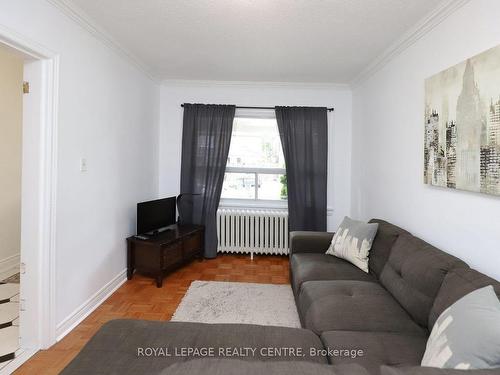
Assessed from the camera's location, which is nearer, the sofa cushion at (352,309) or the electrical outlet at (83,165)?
the sofa cushion at (352,309)

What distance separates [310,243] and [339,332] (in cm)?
148

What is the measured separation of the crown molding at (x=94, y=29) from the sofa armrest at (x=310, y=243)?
2.65 metres

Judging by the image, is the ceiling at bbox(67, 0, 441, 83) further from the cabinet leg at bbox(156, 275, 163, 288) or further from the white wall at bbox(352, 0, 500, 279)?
the cabinet leg at bbox(156, 275, 163, 288)

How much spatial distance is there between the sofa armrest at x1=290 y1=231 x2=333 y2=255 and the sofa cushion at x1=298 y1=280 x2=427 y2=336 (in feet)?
2.74

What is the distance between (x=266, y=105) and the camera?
4.12 m

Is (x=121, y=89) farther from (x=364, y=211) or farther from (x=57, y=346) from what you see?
(x=364, y=211)

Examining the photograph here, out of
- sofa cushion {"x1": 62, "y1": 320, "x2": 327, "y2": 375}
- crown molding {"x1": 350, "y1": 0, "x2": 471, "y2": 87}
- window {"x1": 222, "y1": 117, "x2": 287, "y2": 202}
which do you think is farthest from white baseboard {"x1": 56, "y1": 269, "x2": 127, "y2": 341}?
crown molding {"x1": 350, "y1": 0, "x2": 471, "y2": 87}

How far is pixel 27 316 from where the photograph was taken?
79.4 inches

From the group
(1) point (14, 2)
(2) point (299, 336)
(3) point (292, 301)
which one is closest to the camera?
(2) point (299, 336)

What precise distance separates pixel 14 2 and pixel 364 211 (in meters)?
3.76

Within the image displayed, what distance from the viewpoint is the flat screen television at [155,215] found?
3.24 meters

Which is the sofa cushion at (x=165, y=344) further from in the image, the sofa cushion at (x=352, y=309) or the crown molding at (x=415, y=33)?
the crown molding at (x=415, y=33)

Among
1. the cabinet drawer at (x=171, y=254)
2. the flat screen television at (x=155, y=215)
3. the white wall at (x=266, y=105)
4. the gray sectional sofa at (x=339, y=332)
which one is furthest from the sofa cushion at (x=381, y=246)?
the flat screen television at (x=155, y=215)

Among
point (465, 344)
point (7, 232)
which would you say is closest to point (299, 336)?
point (465, 344)
